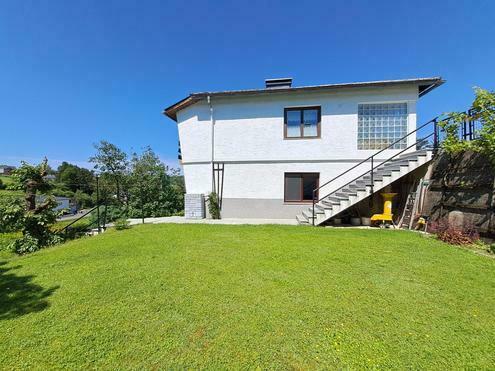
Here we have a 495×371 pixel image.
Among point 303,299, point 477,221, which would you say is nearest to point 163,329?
point 303,299

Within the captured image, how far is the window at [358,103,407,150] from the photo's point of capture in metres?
10.1

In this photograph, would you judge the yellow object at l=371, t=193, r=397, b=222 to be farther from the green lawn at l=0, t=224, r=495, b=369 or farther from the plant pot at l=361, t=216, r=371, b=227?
the green lawn at l=0, t=224, r=495, b=369

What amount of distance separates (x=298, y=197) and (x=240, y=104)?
18.3 feet

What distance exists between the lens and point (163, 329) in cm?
262

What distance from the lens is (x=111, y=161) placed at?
2022cm

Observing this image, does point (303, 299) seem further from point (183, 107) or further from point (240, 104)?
point (183, 107)

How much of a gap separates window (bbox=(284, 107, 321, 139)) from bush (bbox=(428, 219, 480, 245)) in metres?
6.03

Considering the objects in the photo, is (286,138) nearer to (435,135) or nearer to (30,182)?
(435,135)

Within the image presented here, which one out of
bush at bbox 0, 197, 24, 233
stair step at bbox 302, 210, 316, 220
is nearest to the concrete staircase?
stair step at bbox 302, 210, 316, 220

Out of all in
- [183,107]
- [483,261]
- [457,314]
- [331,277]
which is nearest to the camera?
[457,314]

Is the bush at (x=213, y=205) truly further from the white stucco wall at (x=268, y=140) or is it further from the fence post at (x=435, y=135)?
the fence post at (x=435, y=135)

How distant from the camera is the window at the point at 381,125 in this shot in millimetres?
10117

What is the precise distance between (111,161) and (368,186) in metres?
21.0

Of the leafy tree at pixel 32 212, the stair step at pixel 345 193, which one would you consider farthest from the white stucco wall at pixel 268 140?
the leafy tree at pixel 32 212
